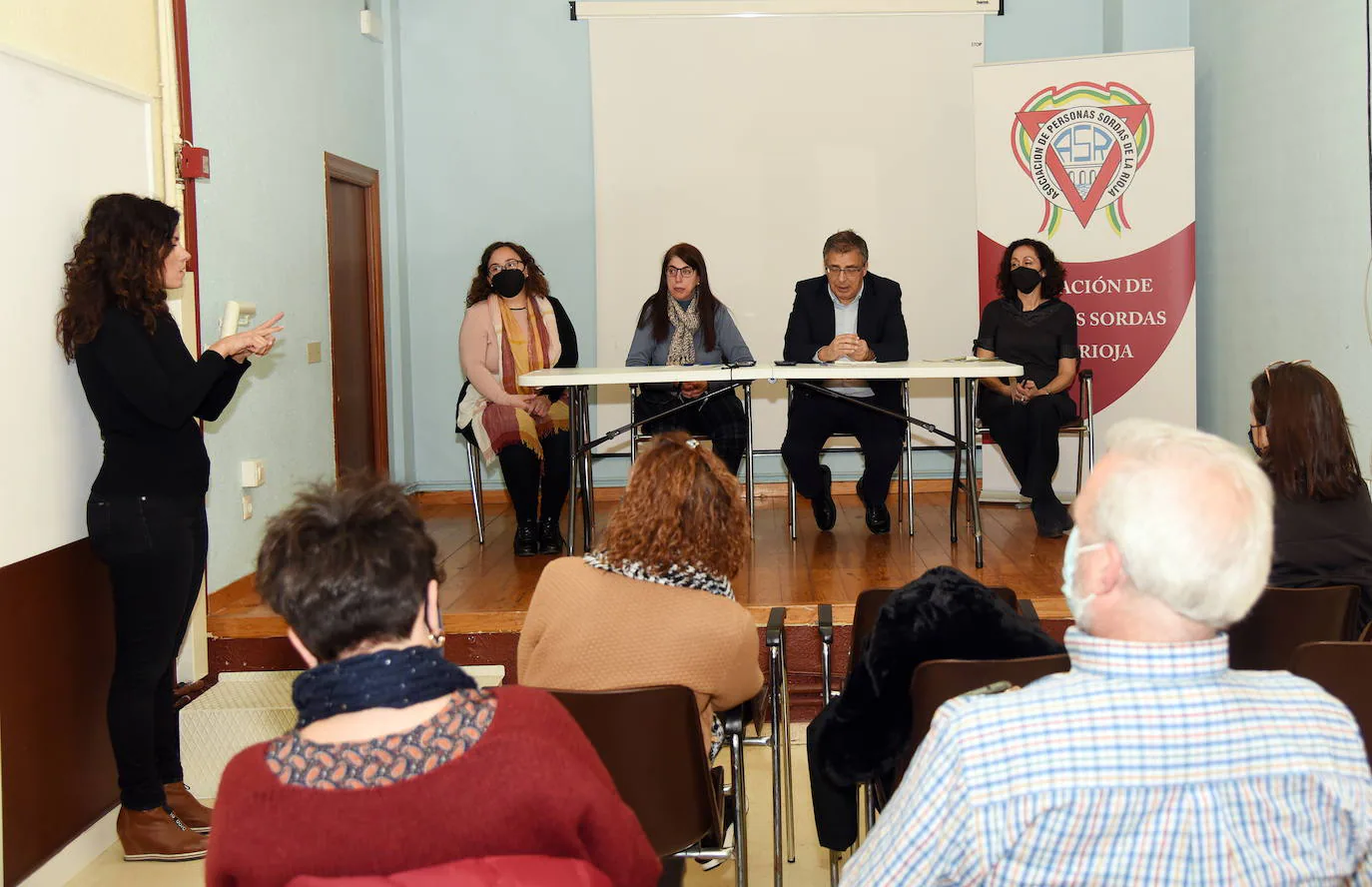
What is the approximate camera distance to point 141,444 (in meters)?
2.69

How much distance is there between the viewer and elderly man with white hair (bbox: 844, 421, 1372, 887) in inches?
41.5

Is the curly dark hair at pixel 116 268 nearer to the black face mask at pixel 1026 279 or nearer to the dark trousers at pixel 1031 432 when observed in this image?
the dark trousers at pixel 1031 432

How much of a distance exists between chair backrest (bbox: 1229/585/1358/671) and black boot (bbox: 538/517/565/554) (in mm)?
2706

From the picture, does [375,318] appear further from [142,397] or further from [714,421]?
[142,397]

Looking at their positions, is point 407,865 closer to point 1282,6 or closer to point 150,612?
point 150,612

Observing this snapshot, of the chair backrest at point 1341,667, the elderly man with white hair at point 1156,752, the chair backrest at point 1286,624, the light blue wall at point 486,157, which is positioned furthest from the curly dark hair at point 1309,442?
the light blue wall at point 486,157

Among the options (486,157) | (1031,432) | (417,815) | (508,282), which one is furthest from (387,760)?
(486,157)

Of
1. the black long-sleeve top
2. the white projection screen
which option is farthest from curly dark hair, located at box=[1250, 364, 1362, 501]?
the white projection screen

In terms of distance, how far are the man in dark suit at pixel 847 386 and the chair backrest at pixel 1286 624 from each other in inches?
92.2

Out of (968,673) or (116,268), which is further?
(116,268)

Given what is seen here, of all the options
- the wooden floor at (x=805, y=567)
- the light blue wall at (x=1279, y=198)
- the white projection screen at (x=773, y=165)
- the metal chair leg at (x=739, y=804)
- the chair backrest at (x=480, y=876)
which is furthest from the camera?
the white projection screen at (x=773, y=165)

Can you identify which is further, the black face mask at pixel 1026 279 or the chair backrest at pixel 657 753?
the black face mask at pixel 1026 279

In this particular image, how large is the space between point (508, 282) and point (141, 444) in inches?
79.4

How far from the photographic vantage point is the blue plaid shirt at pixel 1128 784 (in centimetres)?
105
